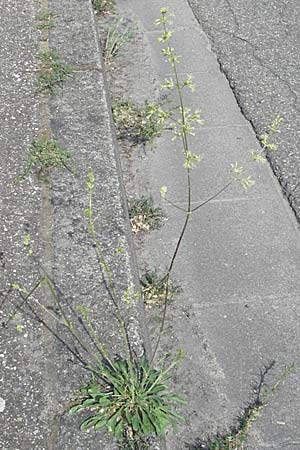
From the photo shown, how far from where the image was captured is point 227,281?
123 inches

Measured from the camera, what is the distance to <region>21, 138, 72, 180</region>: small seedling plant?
3.26 metres

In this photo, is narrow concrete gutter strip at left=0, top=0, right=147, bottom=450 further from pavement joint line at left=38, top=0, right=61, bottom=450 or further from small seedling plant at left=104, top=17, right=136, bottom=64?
small seedling plant at left=104, top=17, right=136, bottom=64

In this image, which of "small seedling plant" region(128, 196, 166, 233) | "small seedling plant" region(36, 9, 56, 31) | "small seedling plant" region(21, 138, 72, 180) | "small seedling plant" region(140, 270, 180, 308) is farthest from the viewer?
"small seedling plant" region(36, 9, 56, 31)

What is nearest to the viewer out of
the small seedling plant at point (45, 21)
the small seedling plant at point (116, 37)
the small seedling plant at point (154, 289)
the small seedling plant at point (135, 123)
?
the small seedling plant at point (154, 289)

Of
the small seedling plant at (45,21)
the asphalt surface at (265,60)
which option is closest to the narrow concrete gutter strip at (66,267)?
the small seedling plant at (45,21)

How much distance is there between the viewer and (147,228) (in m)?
3.39

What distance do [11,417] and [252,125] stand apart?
8.44ft

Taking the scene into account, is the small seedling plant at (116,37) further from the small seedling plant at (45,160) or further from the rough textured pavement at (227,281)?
the small seedling plant at (45,160)

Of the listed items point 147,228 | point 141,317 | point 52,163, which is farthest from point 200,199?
point 141,317

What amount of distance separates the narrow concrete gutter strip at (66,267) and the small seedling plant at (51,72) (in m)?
0.05

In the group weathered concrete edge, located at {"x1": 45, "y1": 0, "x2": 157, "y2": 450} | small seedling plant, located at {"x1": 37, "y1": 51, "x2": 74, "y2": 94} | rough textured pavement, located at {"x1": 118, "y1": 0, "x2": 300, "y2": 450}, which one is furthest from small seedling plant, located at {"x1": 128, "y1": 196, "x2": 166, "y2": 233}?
small seedling plant, located at {"x1": 37, "y1": 51, "x2": 74, "y2": 94}

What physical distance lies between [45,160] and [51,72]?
95 centimetres

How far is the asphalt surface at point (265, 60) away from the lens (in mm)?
3896

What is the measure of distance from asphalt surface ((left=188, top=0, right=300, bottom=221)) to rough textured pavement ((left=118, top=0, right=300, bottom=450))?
0.11 m
